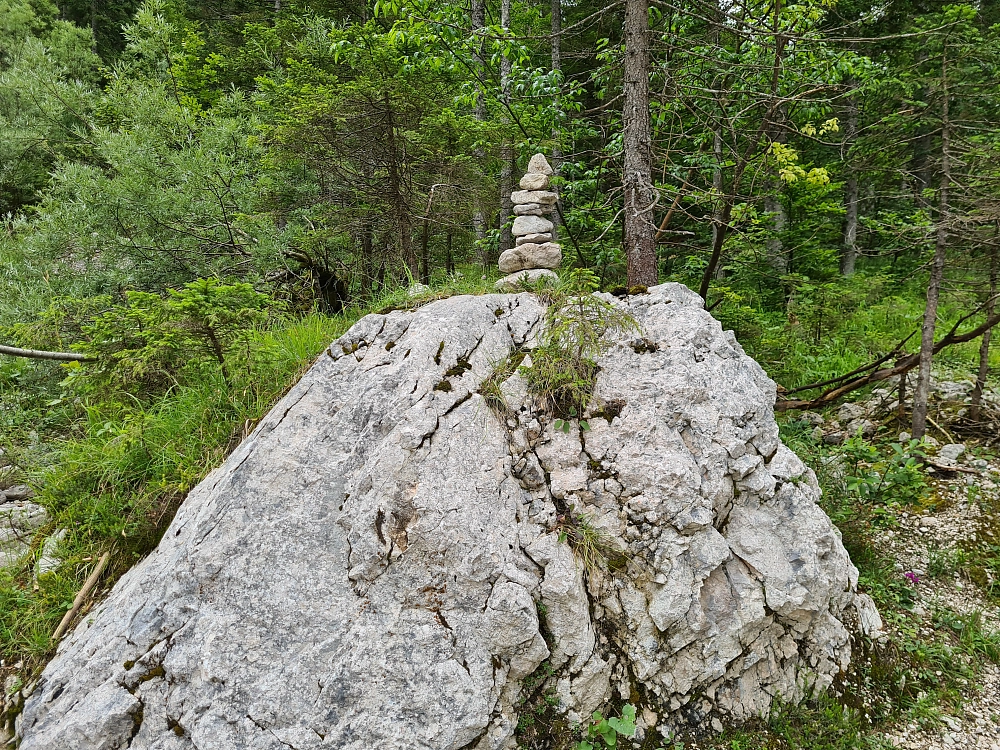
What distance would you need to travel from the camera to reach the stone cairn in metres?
5.00

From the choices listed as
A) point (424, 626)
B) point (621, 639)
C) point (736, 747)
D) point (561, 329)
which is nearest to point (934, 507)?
point (736, 747)

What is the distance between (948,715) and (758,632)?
1.72 meters

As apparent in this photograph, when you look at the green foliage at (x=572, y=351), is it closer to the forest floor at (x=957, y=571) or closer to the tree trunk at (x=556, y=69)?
the tree trunk at (x=556, y=69)

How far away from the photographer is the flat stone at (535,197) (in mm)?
5078

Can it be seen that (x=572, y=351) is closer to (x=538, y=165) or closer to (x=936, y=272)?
(x=538, y=165)

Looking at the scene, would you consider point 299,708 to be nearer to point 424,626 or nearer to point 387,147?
point 424,626

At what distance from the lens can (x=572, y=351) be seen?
12.5ft

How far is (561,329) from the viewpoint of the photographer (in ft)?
12.7

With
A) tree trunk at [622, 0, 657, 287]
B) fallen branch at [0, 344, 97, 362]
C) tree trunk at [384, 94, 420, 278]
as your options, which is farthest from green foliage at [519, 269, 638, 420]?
fallen branch at [0, 344, 97, 362]

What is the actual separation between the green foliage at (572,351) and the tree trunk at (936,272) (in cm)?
477

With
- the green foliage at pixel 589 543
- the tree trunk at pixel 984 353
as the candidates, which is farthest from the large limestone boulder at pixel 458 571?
the tree trunk at pixel 984 353

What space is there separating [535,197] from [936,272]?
544 cm

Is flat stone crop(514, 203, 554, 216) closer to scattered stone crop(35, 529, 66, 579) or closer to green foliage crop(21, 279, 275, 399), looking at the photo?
green foliage crop(21, 279, 275, 399)

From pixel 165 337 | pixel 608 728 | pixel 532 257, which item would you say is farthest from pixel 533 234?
pixel 608 728
